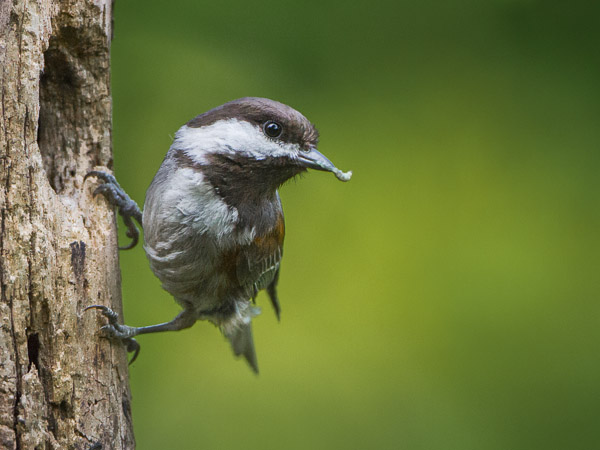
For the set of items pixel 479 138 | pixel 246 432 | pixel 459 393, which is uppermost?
pixel 479 138

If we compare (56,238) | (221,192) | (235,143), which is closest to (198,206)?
(221,192)

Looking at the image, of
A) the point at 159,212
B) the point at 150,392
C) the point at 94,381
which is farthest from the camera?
the point at 150,392

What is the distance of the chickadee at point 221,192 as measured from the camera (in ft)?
7.21

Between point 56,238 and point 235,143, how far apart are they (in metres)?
0.63

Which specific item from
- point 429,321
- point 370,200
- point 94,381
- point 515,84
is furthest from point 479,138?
point 94,381

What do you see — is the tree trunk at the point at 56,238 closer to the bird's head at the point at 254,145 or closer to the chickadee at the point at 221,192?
the chickadee at the point at 221,192

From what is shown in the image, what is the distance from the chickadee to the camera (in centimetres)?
220

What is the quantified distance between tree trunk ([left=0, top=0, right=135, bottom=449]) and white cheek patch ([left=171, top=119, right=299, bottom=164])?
0.33m

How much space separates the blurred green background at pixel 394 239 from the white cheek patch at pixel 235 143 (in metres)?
0.97

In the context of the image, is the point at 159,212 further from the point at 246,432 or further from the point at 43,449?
the point at 246,432

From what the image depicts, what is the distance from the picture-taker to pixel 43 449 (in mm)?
1771

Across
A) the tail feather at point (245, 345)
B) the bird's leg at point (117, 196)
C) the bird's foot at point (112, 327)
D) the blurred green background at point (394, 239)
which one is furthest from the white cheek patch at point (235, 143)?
the blurred green background at point (394, 239)

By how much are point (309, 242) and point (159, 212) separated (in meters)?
1.20

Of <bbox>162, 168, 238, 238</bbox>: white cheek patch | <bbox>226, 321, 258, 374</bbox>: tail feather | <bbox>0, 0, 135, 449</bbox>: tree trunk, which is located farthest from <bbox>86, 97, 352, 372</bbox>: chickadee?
<bbox>226, 321, 258, 374</bbox>: tail feather
